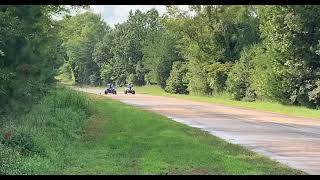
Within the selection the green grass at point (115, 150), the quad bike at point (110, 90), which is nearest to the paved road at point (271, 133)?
the green grass at point (115, 150)

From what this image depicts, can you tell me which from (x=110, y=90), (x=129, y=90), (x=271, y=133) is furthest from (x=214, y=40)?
(x=129, y=90)

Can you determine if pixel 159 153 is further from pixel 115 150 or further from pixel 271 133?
pixel 271 133

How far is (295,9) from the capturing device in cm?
277

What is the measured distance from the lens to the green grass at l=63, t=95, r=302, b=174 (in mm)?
10570

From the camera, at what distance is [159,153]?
13.4 m

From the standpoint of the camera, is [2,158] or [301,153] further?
[301,153]

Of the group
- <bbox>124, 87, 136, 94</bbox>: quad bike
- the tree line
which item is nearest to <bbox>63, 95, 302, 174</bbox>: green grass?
the tree line

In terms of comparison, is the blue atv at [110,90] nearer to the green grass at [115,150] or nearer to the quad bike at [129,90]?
the quad bike at [129,90]

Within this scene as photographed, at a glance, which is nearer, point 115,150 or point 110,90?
point 115,150

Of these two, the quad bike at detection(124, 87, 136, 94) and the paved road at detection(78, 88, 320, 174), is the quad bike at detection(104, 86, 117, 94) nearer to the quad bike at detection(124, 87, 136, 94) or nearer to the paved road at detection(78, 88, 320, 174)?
the quad bike at detection(124, 87, 136, 94)

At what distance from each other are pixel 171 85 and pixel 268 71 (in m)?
40.6

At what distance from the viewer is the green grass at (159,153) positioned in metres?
10.6
